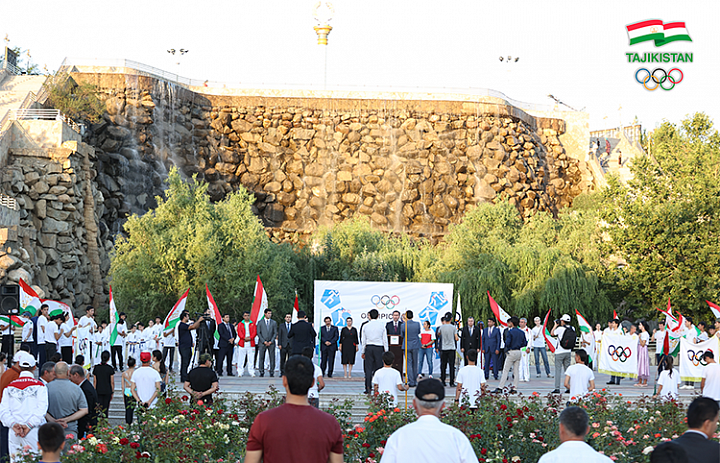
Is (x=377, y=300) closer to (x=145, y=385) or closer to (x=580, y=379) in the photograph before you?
(x=580, y=379)

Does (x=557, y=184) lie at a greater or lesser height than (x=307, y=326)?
greater

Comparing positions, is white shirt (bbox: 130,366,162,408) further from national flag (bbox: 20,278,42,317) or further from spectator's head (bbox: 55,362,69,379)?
national flag (bbox: 20,278,42,317)

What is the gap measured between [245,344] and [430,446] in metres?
15.3

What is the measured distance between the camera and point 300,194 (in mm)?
45938

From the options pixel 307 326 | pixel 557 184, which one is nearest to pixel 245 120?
pixel 557 184

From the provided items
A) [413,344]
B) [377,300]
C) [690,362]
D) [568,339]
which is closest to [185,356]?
[413,344]

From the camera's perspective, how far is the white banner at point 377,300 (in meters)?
20.0

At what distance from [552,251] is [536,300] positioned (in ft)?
7.29

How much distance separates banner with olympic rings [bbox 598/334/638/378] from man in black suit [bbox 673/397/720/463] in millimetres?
14802

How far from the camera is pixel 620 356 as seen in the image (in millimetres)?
19750

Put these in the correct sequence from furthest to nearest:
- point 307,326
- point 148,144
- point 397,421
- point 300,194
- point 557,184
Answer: point 557,184
point 300,194
point 148,144
point 307,326
point 397,421

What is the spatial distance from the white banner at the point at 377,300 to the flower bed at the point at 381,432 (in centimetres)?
897

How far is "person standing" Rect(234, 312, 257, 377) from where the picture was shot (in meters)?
19.3

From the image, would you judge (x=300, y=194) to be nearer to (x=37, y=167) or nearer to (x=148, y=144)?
(x=148, y=144)
